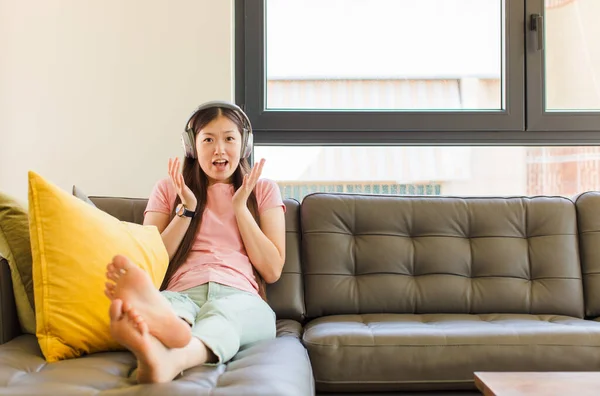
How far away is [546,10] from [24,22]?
2.35m

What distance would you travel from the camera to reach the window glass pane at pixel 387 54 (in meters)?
2.89

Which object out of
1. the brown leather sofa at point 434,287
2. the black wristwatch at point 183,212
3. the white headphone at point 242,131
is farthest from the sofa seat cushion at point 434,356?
the white headphone at point 242,131

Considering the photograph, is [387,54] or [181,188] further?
[387,54]

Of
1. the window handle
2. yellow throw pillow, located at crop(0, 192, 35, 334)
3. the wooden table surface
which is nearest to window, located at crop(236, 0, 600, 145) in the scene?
the window handle

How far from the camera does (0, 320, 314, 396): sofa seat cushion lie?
123 cm

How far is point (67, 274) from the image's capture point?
1.52m

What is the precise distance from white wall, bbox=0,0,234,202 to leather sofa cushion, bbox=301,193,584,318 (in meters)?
0.78

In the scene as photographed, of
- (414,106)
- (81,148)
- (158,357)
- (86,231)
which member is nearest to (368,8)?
(414,106)

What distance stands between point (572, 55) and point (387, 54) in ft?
2.85

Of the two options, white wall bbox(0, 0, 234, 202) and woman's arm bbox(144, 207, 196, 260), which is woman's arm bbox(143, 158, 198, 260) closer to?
woman's arm bbox(144, 207, 196, 260)

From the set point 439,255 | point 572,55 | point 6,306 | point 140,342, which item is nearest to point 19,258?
point 6,306

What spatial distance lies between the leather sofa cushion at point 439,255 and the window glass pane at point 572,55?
732mm

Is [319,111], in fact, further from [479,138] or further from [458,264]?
[458,264]

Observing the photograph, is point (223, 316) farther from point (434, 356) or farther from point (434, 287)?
point (434, 287)
